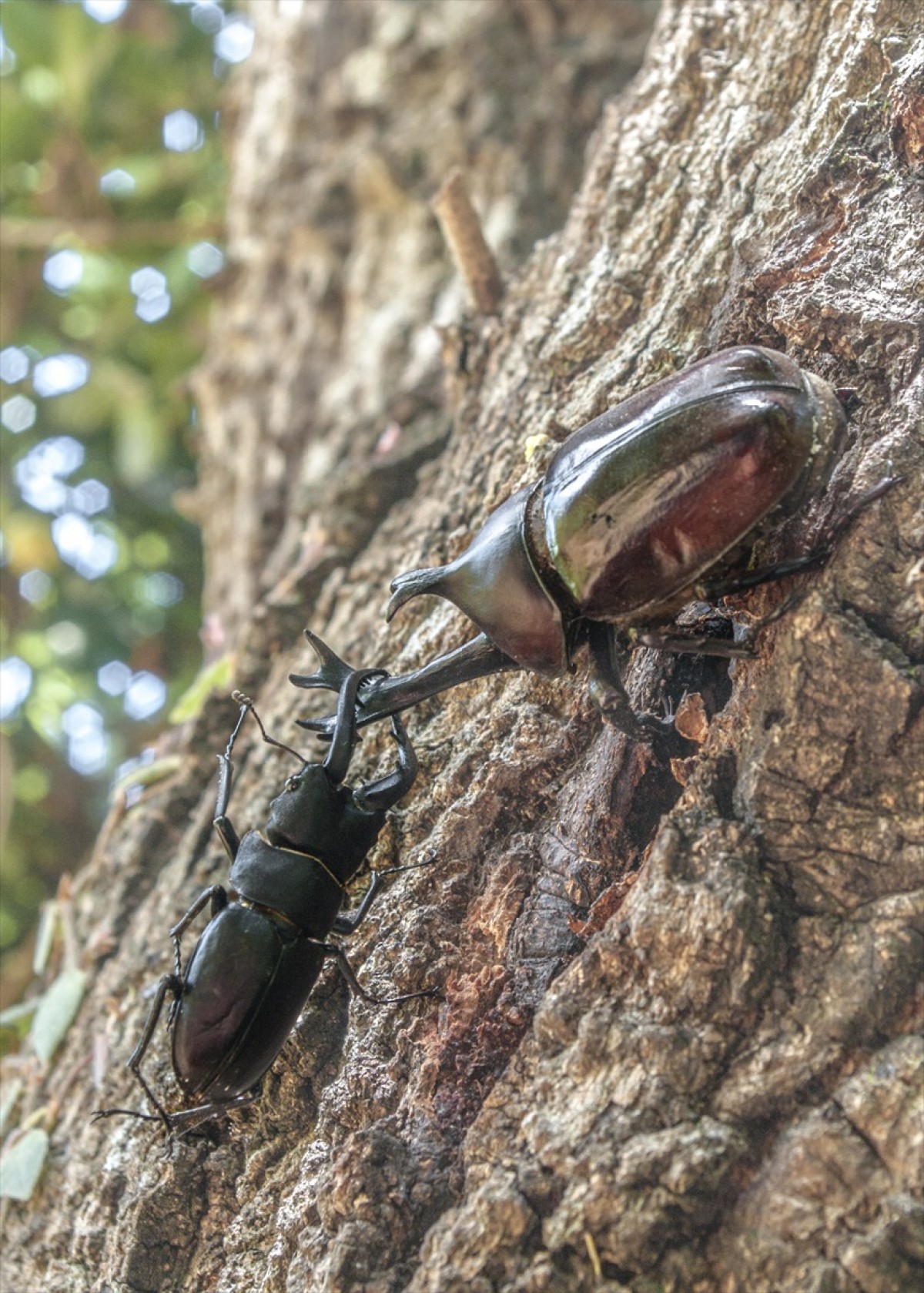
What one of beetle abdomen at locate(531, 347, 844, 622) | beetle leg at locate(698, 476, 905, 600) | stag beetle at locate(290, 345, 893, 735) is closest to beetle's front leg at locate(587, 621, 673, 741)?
stag beetle at locate(290, 345, 893, 735)

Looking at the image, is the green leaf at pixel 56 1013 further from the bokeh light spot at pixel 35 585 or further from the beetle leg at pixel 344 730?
the bokeh light spot at pixel 35 585

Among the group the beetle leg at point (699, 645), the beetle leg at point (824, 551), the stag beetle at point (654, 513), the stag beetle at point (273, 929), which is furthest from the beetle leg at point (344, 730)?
the beetle leg at point (824, 551)

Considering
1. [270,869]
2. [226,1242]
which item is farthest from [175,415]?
[226,1242]

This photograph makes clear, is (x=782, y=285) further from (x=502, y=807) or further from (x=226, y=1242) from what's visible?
(x=226, y=1242)

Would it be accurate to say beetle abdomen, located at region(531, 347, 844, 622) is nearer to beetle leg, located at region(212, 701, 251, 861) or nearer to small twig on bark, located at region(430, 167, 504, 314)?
beetle leg, located at region(212, 701, 251, 861)

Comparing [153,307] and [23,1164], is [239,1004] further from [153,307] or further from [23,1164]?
[153,307]

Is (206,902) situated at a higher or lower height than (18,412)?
lower

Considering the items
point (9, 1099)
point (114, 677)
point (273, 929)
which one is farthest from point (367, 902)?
point (114, 677)
